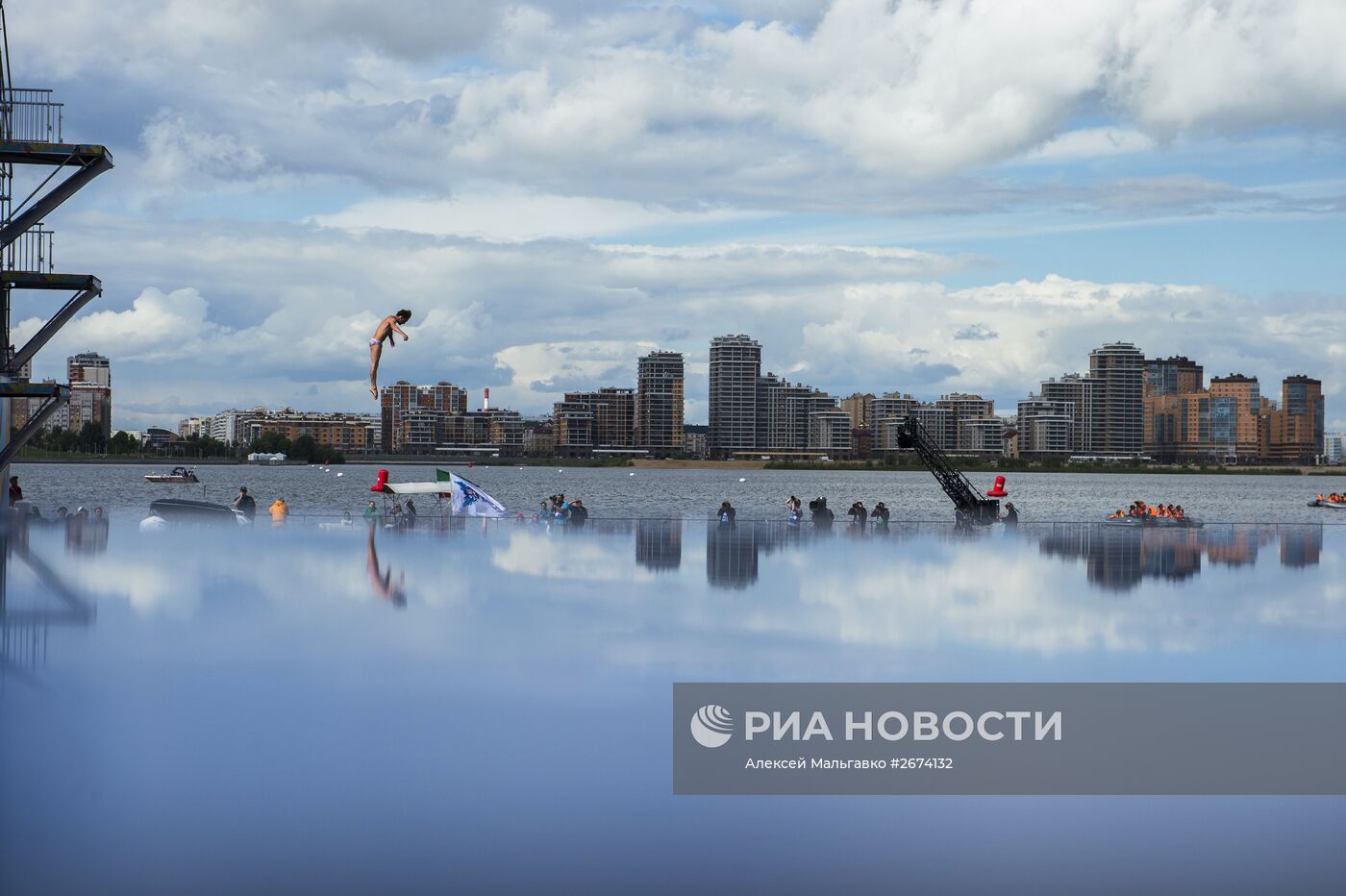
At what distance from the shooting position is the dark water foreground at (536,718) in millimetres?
6734

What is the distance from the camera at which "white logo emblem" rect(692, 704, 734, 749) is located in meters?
8.83

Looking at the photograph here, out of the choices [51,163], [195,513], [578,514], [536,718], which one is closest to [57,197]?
[51,163]

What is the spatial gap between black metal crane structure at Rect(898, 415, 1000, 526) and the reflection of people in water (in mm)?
22897

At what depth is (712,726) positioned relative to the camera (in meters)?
9.09

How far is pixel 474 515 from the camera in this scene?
127ft

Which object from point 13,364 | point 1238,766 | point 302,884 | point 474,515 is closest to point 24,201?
point 13,364

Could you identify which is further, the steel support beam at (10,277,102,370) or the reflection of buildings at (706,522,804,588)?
the steel support beam at (10,277,102,370)

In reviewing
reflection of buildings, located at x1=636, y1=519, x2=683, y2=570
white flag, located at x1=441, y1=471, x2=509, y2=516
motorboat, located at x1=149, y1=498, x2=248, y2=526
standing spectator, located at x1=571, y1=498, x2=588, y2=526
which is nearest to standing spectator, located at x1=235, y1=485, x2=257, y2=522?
motorboat, located at x1=149, y1=498, x2=248, y2=526

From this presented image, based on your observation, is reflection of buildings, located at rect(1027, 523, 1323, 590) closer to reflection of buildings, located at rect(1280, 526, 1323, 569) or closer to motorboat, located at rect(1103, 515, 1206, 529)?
reflection of buildings, located at rect(1280, 526, 1323, 569)

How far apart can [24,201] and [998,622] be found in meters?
22.3

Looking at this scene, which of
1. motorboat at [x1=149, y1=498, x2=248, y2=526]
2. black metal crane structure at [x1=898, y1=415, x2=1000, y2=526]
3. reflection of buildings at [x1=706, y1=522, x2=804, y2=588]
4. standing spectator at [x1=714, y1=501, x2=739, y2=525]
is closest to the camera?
reflection of buildings at [x1=706, y1=522, x2=804, y2=588]

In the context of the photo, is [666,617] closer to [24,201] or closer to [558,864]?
[558,864]

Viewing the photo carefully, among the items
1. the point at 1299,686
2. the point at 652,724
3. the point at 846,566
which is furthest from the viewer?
the point at 846,566

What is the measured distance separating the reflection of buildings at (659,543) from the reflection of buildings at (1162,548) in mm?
7706
